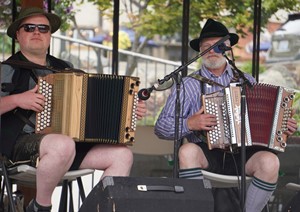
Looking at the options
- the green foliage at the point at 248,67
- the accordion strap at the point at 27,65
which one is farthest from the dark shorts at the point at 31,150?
the green foliage at the point at 248,67

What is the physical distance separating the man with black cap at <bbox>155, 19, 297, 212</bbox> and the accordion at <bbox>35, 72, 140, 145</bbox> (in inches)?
15.6

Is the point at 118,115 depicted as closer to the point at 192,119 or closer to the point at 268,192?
the point at 192,119

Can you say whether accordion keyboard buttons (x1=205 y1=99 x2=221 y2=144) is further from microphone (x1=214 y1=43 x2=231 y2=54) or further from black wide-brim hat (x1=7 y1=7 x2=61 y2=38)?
black wide-brim hat (x1=7 y1=7 x2=61 y2=38)

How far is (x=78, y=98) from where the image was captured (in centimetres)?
471

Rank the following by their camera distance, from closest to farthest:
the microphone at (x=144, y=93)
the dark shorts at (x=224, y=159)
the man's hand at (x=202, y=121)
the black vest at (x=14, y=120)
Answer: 1. the microphone at (x=144, y=93)
2. the black vest at (x=14, y=120)
3. the man's hand at (x=202, y=121)
4. the dark shorts at (x=224, y=159)

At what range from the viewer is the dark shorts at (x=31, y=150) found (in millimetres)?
4715

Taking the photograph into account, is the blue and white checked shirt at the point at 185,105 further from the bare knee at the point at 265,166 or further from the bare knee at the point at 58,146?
the bare knee at the point at 58,146

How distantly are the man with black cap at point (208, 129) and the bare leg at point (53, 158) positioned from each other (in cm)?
70

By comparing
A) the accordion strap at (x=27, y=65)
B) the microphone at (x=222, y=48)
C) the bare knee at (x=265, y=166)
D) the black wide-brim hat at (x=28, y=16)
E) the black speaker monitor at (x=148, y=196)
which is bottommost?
the black speaker monitor at (x=148, y=196)

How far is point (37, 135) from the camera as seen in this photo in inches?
187

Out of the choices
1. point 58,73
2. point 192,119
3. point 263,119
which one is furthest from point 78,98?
point 263,119

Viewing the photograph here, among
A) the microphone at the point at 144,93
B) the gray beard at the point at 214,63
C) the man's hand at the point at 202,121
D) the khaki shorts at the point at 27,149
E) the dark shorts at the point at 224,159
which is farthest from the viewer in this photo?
the gray beard at the point at 214,63

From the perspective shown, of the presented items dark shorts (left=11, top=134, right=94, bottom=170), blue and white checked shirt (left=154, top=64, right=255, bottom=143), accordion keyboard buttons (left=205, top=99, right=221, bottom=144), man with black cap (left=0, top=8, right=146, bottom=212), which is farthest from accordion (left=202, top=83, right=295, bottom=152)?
dark shorts (left=11, top=134, right=94, bottom=170)

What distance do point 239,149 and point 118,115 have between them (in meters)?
0.72
